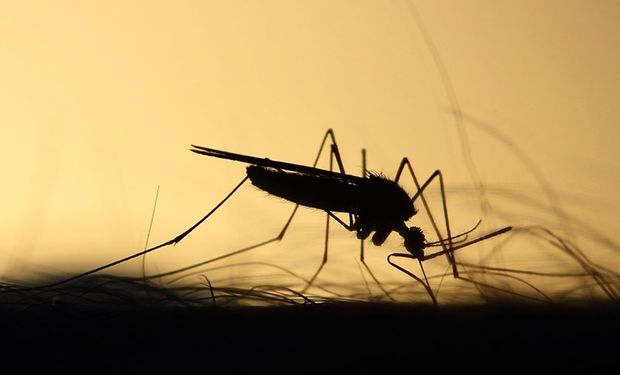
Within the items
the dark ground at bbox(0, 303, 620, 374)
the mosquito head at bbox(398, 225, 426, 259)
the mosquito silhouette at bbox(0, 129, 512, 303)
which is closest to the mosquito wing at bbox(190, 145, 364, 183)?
the mosquito silhouette at bbox(0, 129, 512, 303)

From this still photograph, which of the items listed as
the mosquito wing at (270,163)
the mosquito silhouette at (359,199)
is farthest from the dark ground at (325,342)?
the mosquito silhouette at (359,199)

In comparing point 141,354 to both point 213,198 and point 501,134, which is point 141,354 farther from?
point 501,134

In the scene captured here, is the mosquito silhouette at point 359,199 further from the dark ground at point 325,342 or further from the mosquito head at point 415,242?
the dark ground at point 325,342

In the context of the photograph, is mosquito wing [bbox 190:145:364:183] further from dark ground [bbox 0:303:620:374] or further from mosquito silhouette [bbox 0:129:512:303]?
dark ground [bbox 0:303:620:374]

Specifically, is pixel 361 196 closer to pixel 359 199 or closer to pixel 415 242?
pixel 359 199

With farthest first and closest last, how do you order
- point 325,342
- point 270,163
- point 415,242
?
point 415,242 → point 270,163 → point 325,342

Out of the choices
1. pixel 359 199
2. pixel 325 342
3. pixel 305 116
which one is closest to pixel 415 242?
pixel 359 199

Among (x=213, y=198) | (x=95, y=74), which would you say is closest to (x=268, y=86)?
(x=213, y=198)
